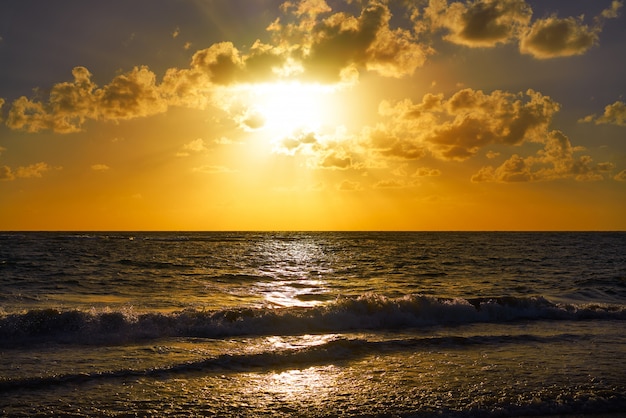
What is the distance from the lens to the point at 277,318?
2047cm

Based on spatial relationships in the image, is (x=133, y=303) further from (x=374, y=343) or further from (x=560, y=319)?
(x=560, y=319)

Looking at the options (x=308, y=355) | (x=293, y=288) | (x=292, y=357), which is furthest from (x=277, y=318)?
(x=293, y=288)

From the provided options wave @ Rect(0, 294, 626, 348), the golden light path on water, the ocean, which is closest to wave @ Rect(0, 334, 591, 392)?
the ocean

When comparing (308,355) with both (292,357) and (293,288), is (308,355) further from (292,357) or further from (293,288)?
(293,288)

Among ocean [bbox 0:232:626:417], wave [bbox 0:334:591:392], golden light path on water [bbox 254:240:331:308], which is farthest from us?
golden light path on water [bbox 254:240:331:308]

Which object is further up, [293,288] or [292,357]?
[292,357]

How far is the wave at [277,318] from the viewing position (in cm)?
1777

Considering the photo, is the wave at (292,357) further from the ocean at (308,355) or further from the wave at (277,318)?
the wave at (277,318)

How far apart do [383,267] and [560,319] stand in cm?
2948

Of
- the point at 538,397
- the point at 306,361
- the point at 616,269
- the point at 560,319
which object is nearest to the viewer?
the point at 538,397

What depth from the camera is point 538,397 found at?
11359 mm

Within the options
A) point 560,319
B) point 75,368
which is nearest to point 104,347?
point 75,368

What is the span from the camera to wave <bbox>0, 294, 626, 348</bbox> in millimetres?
17766

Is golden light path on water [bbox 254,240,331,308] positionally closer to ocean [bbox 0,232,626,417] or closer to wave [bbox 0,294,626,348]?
ocean [bbox 0,232,626,417]
